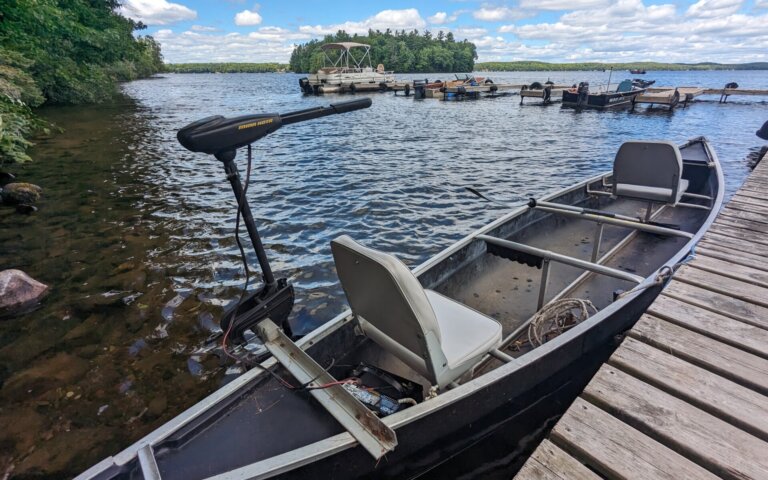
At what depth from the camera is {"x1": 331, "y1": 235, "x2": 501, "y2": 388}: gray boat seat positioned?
2.24 meters

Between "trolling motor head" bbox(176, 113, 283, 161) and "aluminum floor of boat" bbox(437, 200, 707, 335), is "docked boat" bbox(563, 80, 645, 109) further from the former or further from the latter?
"trolling motor head" bbox(176, 113, 283, 161)

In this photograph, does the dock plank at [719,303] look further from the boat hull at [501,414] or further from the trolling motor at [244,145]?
the trolling motor at [244,145]

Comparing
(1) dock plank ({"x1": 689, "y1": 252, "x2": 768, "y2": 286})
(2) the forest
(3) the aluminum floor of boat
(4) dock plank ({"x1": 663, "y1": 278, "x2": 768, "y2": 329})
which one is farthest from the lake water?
(1) dock plank ({"x1": 689, "y1": 252, "x2": 768, "y2": 286})

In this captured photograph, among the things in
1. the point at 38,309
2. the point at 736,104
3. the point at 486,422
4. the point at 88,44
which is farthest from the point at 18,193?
the point at 736,104

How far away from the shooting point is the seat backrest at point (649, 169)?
582 centimetres

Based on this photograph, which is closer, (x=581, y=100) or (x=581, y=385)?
(x=581, y=385)

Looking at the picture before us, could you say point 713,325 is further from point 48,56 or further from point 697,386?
point 48,56

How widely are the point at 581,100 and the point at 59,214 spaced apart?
35.6 meters

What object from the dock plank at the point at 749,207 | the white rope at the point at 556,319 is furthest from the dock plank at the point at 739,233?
the white rope at the point at 556,319

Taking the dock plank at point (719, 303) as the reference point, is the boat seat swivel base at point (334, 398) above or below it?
below

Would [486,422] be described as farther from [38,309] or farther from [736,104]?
[736,104]

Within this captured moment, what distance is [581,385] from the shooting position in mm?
3691

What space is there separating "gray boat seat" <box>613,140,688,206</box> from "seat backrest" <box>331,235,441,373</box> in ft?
18.4

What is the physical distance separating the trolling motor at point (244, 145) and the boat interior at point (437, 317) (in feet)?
0.92
